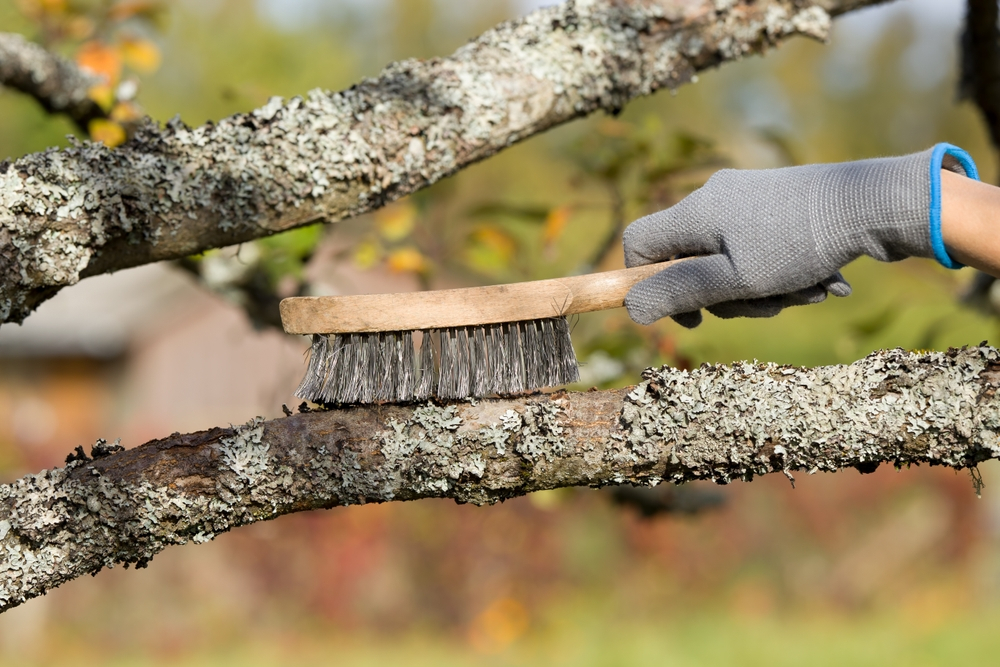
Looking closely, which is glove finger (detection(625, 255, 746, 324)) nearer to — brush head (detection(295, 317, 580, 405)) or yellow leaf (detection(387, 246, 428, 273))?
brush head (detection(295, 317, 580, 405))

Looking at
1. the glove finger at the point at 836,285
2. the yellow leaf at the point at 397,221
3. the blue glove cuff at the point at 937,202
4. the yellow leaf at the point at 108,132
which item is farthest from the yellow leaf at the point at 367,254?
the blue glove cuff at the point at 937,202

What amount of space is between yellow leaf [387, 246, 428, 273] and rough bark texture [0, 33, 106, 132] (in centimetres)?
132

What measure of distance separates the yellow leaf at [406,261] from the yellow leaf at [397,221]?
0.09m

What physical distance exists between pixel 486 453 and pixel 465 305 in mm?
320

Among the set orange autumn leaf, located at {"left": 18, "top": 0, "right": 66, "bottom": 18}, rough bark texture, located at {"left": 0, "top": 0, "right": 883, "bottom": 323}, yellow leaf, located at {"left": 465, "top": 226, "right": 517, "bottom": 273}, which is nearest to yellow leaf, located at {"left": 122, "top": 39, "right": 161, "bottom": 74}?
orange autumn leaf, located at {"left": 18, "top": 0, "right": 66, "bottom": 18}

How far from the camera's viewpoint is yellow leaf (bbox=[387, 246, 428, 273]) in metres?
3.77

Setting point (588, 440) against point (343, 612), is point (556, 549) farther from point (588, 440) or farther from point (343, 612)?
point (588, 440)

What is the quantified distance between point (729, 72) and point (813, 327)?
16.3 m

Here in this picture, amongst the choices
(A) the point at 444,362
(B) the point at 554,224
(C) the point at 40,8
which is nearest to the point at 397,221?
(B) the point at 554,224

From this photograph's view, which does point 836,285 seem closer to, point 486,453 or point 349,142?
point 486,453

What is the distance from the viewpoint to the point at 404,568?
9.28 metres

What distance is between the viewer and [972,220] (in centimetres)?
145

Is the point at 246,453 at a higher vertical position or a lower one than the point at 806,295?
lower

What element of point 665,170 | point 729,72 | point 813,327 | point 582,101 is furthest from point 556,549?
point 729,72
